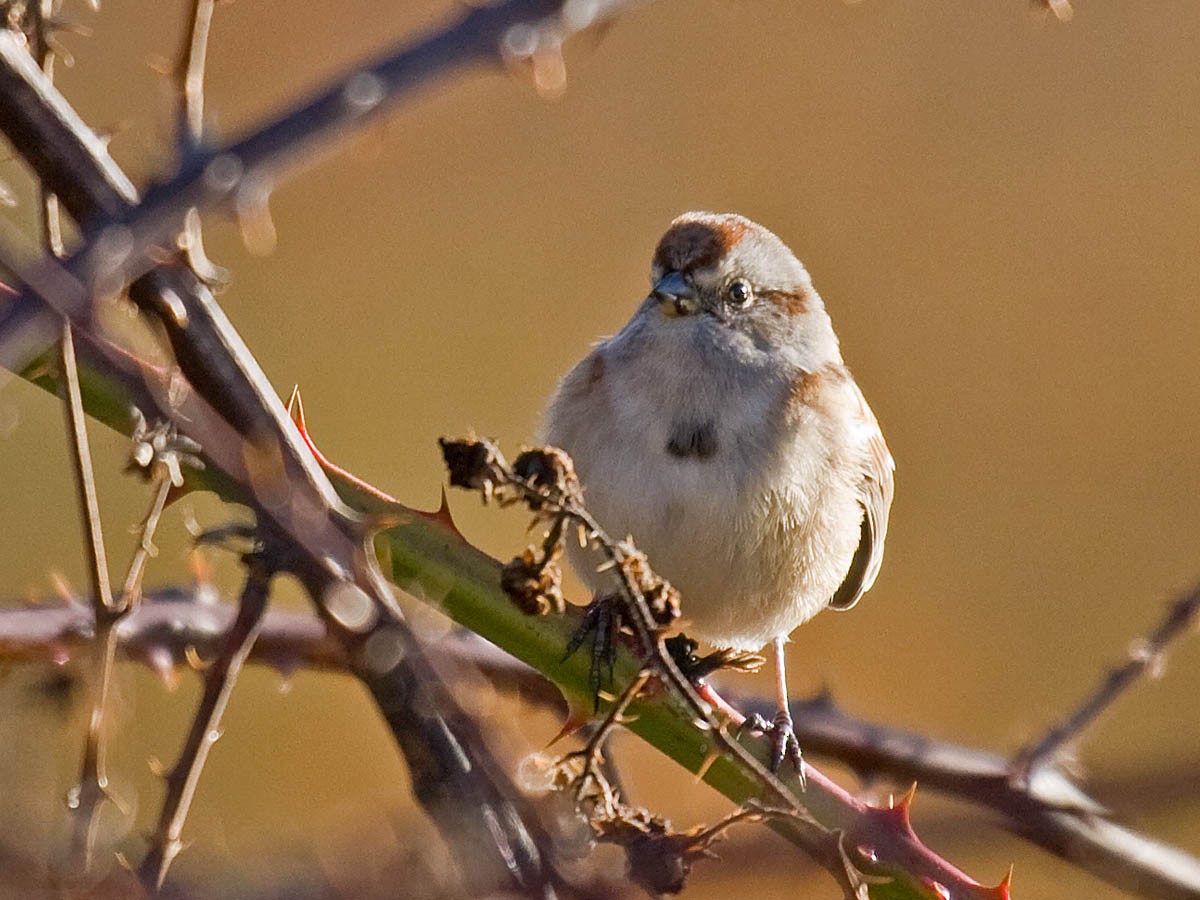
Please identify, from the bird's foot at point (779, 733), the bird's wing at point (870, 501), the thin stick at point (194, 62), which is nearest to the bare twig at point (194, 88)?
the thin stick at point (194, 62)

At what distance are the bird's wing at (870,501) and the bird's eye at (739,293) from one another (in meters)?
0.36

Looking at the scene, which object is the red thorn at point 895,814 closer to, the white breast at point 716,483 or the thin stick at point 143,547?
the thin stick at point 143,547

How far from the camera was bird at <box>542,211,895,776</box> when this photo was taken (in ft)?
9.91

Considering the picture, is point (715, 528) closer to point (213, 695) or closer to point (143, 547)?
point (143, 547)

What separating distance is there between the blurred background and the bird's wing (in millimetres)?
837

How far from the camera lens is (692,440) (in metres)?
3.09

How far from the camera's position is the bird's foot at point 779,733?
7.11 ft

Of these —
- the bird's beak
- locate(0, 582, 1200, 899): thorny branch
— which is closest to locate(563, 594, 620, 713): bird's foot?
locate(0, 582, 1200, 899): thorny branch

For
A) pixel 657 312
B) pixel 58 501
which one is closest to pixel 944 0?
pixel 657 312

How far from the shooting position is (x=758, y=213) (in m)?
5.08

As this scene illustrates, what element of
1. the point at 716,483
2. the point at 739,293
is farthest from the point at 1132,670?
the point at 739,293

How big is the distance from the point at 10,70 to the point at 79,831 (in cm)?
69

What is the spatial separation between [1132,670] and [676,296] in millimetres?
1683

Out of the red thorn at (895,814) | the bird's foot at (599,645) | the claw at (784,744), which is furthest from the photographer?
the claw at (784,744)
